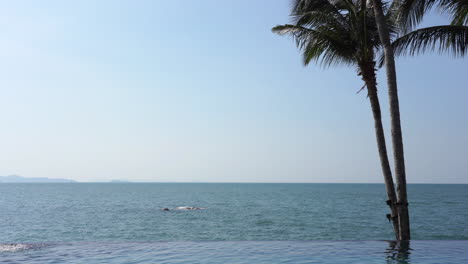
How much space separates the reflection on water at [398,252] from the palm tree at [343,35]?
242 centimetres

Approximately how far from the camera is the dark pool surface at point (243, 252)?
11641mm

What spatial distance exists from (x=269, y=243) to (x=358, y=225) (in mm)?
23643

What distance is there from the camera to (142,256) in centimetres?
1246

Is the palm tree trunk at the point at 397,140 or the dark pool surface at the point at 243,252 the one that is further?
the palm tree trunk at the point at 397,140

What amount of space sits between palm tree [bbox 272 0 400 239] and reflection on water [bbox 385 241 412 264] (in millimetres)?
2422

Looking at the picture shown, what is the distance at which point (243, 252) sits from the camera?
42.4 feet

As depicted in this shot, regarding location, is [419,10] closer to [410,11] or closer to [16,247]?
[410,11]

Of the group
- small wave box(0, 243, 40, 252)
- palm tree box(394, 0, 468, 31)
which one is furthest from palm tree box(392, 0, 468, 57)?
small wave box(0, 243, 40, 252)

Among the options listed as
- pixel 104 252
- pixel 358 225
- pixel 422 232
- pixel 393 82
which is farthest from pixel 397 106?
pixel 358 225

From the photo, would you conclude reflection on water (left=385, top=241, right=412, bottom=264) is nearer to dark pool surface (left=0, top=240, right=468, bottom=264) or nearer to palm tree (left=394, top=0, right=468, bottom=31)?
dark pool surface (left=0, top=240, right=468, bottom=264)

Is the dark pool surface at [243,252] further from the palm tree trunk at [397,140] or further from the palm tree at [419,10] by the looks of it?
the palm tree at [419,10]

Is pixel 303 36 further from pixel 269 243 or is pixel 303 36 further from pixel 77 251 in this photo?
pixel 77 251

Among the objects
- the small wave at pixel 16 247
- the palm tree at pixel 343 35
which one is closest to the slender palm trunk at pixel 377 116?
the palm tree at pixel 343 35

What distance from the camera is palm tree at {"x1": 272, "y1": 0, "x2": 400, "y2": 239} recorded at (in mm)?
14766
